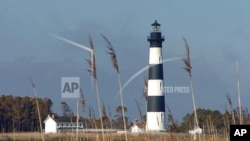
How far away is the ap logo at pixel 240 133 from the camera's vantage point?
18.8 feet

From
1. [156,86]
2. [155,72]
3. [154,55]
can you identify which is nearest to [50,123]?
[154,55]

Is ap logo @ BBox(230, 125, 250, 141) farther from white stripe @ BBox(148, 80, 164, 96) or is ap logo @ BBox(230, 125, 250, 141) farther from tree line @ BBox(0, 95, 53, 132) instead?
tree line @ BBox(0, 95, 53, 132)

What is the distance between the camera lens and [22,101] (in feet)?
199

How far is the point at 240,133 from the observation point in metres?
5.78

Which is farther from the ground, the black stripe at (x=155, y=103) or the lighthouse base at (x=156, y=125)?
the black stripe at (x=155, y=103)

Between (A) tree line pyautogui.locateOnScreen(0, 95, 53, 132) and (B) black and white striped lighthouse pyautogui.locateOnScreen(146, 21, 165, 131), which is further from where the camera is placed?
(A) tree line pyautogui.locateOnScreen(0, 95, 53, 132)

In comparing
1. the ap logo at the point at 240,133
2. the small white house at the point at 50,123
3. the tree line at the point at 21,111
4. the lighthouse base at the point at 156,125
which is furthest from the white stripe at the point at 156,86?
the ap logo at the point at 240,133

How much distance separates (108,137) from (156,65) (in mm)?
36706

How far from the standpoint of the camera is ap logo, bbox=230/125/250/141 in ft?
18.8

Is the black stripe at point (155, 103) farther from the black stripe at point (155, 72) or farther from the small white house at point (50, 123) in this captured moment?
the small white house at point (50, 123)

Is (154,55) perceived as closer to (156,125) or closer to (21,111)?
(156,125)

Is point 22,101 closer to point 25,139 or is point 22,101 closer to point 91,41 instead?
point 25,139

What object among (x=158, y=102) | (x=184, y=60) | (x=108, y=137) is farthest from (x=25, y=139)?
(x=184, y=60)

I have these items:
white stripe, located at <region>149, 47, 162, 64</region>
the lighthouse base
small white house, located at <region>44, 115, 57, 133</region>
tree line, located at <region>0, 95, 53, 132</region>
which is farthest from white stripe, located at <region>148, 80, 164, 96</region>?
small white house, located at <region>44, 115, 57, 133</region>
